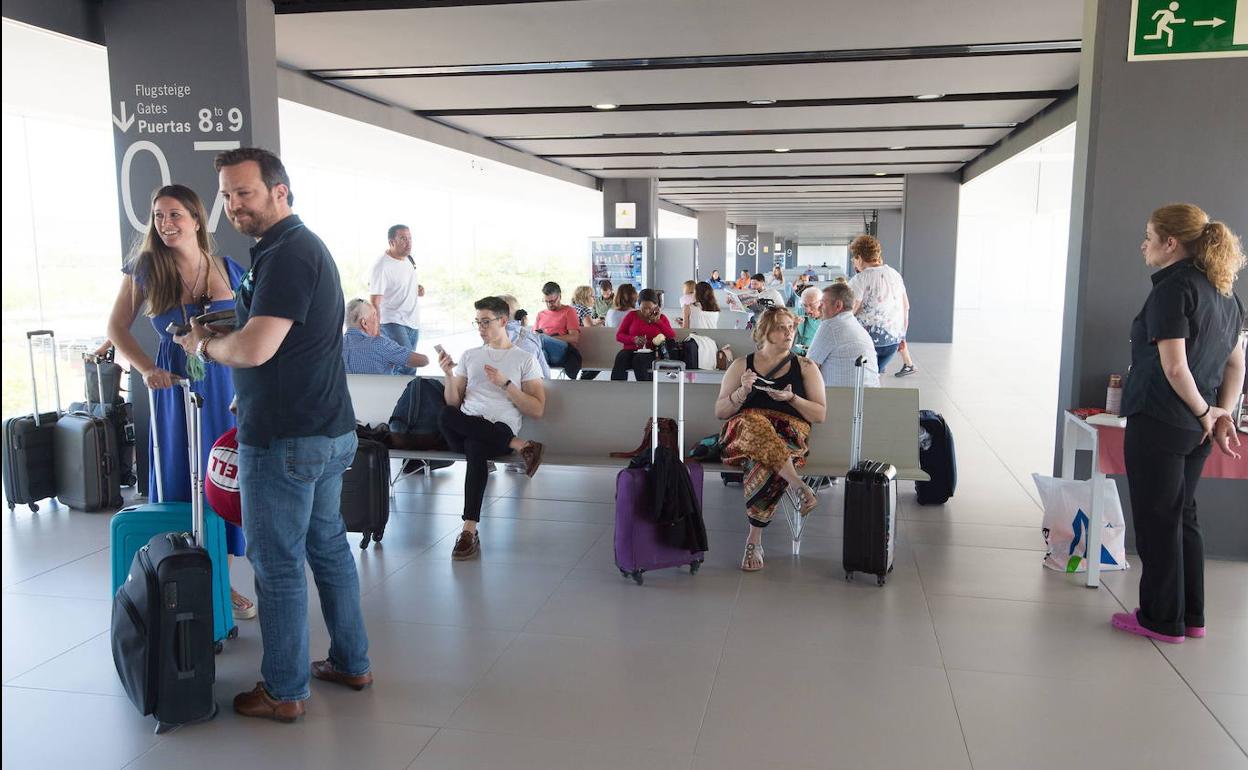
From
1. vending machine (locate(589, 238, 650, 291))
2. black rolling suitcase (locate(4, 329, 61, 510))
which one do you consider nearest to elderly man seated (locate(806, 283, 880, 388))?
black rolling suitcase (locate(4, 329, 61, 510))

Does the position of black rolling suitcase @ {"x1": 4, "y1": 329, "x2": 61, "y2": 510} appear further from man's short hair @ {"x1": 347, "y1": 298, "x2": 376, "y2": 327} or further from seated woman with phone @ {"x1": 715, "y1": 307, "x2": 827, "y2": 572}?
seated woman with phone @ {"x1": 715, "y1": 307, "x2": 827, "y2": 572}

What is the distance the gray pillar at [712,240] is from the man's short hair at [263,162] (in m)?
26.4

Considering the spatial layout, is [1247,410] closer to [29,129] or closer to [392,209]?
[29,129]

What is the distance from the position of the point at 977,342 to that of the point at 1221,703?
14.6 meters

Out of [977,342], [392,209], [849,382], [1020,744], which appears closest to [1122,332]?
[849,382]

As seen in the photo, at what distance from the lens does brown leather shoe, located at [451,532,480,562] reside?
443 cm

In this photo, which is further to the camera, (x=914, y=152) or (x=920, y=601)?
(x=914, y=152)

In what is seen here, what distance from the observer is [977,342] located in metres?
16.8

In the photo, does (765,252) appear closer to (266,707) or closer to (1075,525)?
(1075,525)

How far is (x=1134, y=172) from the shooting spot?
4.45 metres

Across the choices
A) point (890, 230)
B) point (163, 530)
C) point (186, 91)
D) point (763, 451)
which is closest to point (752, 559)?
point (763, 451)

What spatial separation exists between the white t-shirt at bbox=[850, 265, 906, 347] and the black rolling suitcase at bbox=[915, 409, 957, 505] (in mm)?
2163

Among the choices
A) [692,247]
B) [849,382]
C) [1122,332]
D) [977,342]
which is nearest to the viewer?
[1122,332]

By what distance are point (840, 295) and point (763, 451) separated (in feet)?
5.02
